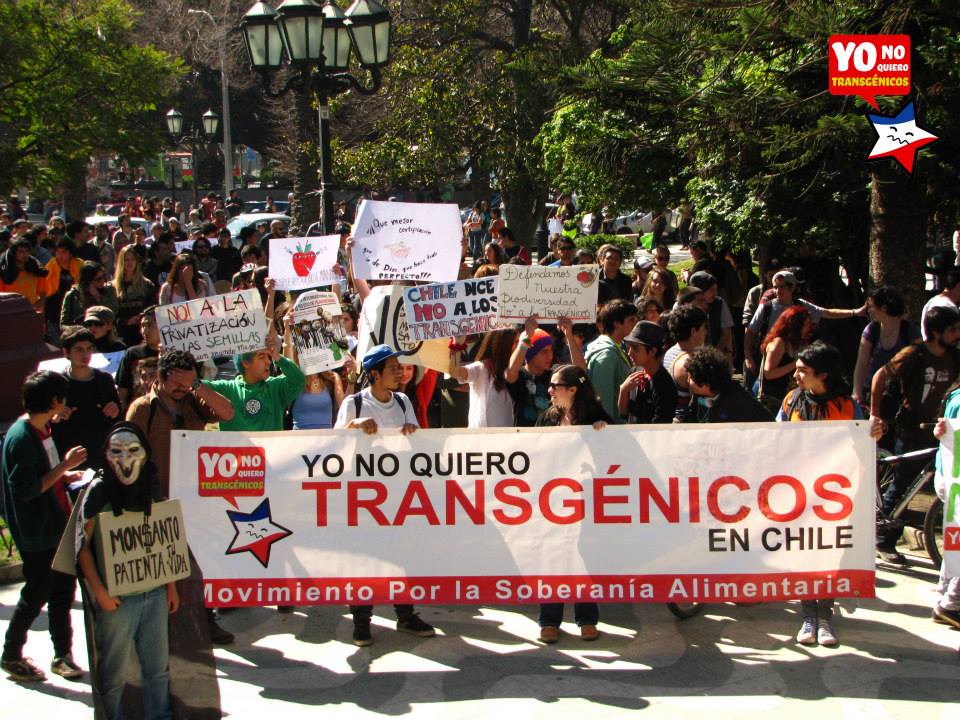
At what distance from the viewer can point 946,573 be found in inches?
254

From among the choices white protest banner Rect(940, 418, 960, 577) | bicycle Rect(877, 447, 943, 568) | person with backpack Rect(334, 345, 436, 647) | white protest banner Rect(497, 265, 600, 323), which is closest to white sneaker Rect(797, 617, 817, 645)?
white protest banner Rect(940, 418, 960, 577)

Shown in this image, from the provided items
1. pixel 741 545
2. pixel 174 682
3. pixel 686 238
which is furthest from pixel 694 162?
pixel 686 238

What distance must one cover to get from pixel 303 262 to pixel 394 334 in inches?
80.8

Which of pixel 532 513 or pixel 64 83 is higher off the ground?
pixel 64 83

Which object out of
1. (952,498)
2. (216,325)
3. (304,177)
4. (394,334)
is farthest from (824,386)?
(304,177)

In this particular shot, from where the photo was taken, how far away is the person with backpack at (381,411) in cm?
659

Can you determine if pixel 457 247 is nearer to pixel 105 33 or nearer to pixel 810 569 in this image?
pixel 810 569

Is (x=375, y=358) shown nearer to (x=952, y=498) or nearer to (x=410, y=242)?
(x=410, y=242)

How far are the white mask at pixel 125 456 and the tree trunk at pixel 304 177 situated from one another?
654 inches


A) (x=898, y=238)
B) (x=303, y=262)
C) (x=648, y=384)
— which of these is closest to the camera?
(x=648, y=384)

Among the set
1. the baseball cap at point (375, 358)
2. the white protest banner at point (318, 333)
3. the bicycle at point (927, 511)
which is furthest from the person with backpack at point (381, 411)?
the bicycle at point (927, 511)

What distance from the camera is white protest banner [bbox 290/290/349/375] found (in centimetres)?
789

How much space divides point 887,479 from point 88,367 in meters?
5.40

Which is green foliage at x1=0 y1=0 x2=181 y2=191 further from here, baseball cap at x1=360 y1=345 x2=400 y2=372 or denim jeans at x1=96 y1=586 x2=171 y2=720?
denim jeans at x1=96 y1=586 x2=171 y2=720
